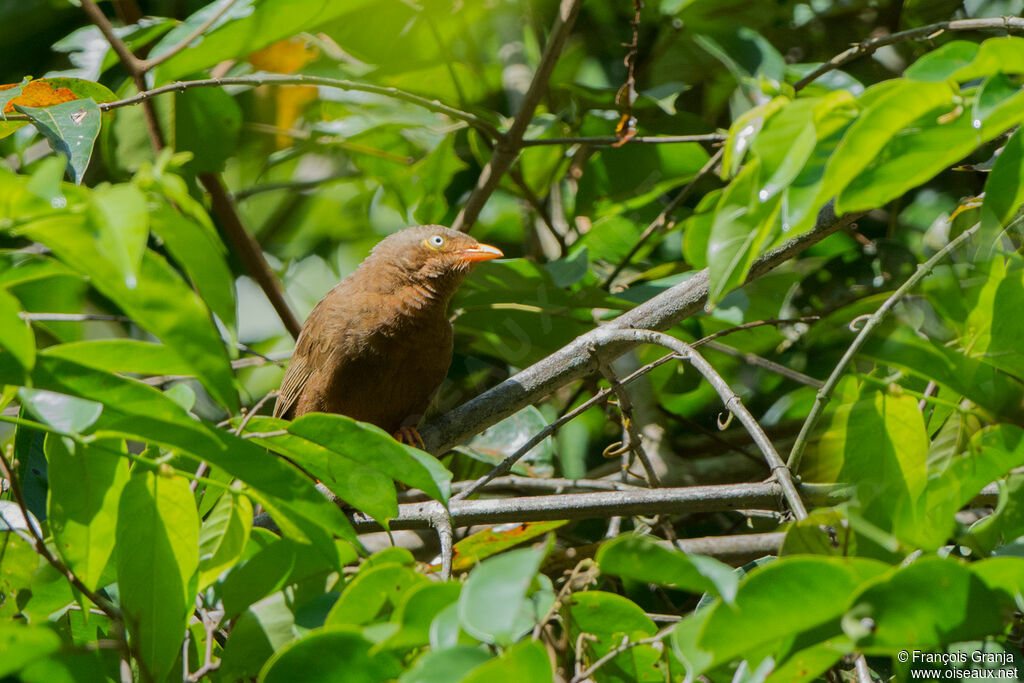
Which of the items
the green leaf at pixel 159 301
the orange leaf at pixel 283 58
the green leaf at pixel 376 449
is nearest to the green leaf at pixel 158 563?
the green leaf at pixel 376 449

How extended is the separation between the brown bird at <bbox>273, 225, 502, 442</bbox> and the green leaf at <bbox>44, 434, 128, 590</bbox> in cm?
156

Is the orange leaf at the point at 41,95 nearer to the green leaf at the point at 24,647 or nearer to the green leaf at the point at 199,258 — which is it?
the green leaf at the point at 199,258

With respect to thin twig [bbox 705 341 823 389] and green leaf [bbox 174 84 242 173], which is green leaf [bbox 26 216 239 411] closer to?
thin twig [bbox 705 341 823 389]

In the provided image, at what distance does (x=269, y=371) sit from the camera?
4.86m

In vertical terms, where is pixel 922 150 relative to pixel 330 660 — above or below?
above

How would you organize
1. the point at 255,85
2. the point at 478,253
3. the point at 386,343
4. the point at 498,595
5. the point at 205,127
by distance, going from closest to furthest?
1. the point at 498,595
2. the point at 255,85
3. the point at 386,343
4. the point at 478,253
5. the point at 205,127

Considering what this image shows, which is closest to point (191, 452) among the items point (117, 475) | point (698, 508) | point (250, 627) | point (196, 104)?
point (117, 475)

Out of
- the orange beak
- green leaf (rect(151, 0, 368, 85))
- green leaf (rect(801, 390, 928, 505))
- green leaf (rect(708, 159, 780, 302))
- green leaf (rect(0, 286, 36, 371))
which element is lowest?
the orange beak

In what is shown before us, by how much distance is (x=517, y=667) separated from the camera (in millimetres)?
A: 1196

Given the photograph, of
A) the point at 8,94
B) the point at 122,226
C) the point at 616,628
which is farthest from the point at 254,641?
the point at 8,94

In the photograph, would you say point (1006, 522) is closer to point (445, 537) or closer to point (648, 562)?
point (648, 562)

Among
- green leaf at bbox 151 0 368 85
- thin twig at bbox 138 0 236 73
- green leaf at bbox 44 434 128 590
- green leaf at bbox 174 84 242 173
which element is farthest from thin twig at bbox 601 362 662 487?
green leaf at bbox 174 84 242 173

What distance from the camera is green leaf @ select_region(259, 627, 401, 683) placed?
54.3 inches

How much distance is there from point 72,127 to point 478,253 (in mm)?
1597
